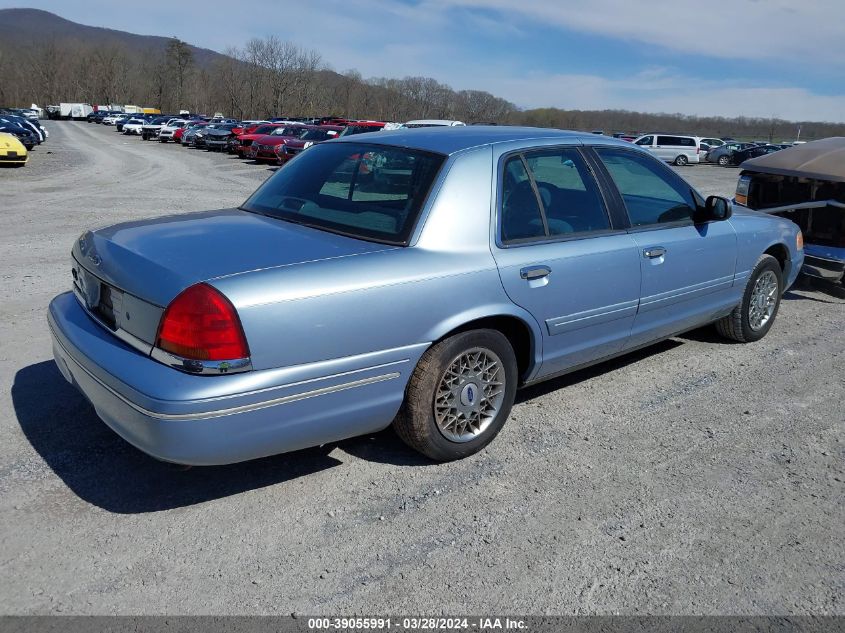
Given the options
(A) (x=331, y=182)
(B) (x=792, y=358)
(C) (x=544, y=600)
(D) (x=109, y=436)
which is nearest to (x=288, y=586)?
(C) (x=544, y=600)

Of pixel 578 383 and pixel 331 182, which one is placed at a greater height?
pixel 331 182

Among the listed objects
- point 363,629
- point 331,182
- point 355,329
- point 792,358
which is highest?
point 331,182

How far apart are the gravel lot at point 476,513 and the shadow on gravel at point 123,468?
0.5 inches

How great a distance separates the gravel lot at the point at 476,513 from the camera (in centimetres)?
280

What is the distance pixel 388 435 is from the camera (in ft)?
13.6

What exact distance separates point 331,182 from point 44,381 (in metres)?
2.21

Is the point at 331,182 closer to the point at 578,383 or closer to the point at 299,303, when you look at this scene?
the point at 299,303

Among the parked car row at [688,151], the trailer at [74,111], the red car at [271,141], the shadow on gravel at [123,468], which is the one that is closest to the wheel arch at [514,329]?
the shadow on gravel at [123,468]

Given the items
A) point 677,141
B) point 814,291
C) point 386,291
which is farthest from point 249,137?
point 386,291

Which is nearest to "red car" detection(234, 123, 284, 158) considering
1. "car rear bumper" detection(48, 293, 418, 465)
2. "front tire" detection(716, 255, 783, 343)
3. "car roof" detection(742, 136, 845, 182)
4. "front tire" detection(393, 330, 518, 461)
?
"car roof" detection(742, 136, 845, 182)

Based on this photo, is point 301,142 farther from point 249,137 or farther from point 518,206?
point 518,206

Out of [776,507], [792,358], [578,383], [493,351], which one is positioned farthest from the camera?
[792,358]

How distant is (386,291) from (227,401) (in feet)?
2.78

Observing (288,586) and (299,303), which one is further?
(299,303)
